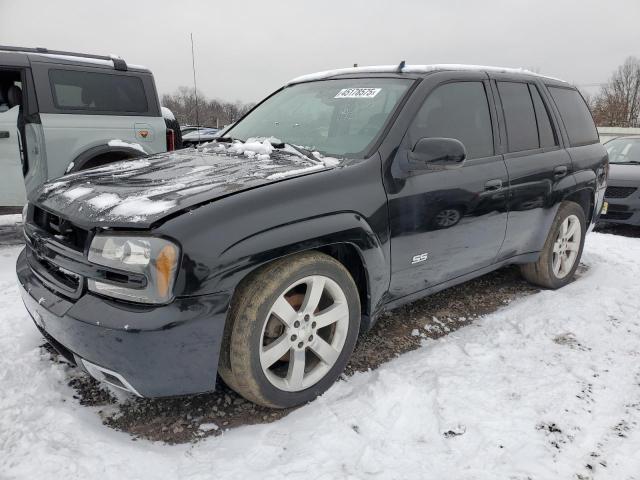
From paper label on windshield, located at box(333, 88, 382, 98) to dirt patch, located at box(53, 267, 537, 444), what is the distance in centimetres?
155

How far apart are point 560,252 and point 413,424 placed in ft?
8.59

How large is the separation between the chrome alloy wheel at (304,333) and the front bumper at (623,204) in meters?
6.68

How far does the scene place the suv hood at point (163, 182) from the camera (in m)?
2.06

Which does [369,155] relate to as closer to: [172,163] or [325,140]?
[325,140]

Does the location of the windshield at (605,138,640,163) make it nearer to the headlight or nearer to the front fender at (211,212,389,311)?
the front fender at (211,212,389,311)

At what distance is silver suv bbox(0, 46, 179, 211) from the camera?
5.31 metres

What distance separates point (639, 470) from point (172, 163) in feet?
8.98

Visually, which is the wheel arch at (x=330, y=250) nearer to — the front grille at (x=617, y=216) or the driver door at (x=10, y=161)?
the driver door at (x=10, y=161)

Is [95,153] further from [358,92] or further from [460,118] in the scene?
[460,118]

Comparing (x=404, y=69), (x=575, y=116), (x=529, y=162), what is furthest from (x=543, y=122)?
(x=404, y=69)

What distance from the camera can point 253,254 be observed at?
2100 millimetres

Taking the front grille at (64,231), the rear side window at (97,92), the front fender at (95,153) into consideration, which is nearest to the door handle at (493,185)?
the front grille at (64,231)

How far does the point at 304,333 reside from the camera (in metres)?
2.39

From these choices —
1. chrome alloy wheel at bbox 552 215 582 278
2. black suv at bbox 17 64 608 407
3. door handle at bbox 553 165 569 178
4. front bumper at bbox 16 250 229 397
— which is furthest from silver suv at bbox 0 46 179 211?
chrome alloy wheel at bbox 552 215 582 278
